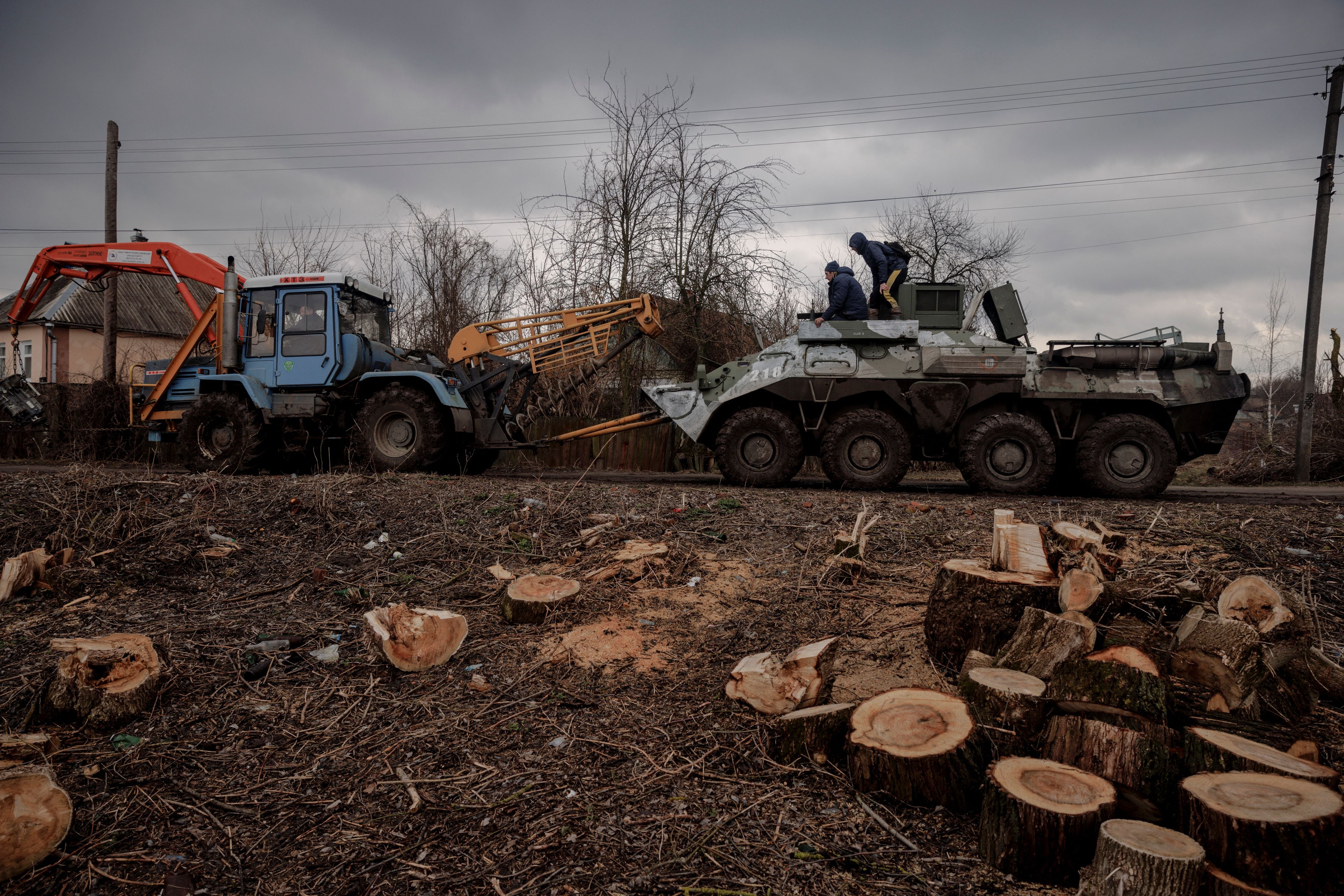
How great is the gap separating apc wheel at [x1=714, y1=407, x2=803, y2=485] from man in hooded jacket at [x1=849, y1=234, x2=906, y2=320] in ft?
6.18

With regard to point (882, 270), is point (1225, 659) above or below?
below

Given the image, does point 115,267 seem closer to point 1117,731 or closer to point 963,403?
point 963,403

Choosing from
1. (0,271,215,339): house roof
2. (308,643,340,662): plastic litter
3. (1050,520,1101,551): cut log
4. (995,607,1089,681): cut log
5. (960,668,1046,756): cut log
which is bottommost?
(308,643,340,662): plastic litter

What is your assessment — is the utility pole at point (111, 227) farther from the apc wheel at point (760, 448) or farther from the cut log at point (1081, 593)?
the cut log at point (1081, 593)

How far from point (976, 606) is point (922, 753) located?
1041 mm

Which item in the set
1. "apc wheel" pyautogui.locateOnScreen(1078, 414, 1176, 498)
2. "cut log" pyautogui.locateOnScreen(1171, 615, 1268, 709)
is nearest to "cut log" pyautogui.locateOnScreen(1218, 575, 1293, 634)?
"cut log" pyautogui.locateOnScreen(1171, 615, 1268, 709)

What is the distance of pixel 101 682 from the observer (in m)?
2.85

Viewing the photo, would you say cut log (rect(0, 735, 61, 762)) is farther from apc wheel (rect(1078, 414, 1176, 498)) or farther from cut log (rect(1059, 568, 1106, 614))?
apc wheel (rect(1078, 414, 1176, 498))

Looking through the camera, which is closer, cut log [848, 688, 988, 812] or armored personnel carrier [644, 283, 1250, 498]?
cut log [848, 688, 988, 812]

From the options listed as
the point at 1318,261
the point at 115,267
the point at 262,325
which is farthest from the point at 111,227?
the point at 1318,261

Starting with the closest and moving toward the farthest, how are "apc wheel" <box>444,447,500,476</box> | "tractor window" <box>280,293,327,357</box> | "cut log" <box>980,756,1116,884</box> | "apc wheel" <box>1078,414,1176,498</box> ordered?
"cut log" <box>980,756,1116,884</box>, "apc wheel" <box>1078,414,1176,498</box>, "tractor window" <box>280,293,327,357</box>, "apc wheel" <box>444,447,500,476</box>

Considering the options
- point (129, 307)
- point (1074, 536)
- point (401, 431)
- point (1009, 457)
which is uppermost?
point (129, 307)

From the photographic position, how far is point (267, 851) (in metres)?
2.14

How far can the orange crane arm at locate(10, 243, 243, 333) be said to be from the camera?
10031 mm
